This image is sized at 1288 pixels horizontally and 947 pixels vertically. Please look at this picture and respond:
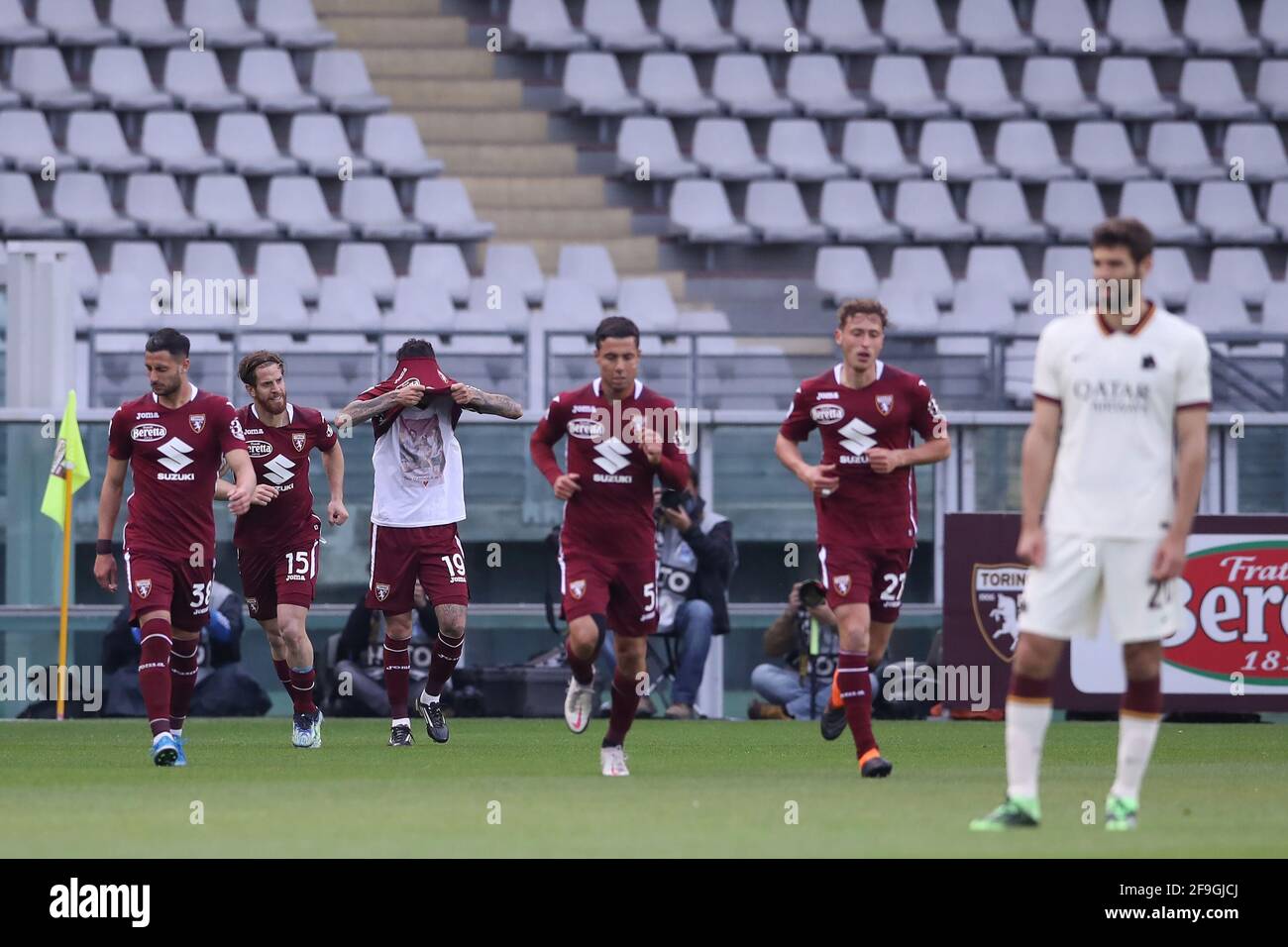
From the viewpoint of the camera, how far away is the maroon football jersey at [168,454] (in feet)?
38.5

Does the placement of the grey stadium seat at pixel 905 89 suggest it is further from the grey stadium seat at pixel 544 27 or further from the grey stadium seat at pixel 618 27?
the grey stadium seat at pixel 544 27

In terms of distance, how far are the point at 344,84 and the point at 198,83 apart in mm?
1572

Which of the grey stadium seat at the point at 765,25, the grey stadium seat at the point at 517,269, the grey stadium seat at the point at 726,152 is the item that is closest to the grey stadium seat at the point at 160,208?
the grey stadium seat at the point at 517,269

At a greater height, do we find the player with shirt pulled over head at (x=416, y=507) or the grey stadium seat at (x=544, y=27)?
the grey stadium seat at (x=544, y=27)

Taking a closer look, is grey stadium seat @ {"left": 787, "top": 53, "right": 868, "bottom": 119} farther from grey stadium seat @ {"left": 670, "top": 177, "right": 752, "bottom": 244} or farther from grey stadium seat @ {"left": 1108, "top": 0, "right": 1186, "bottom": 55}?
grey stadium seat @ {"left": 1108, "top": 0, "right": 1186, "bottom": 55}

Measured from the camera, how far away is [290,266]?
22438 mm

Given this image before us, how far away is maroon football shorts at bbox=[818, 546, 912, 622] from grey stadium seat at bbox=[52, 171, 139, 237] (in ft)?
43.4

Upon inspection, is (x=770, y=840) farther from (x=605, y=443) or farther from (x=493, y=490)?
(x=493, y=490)

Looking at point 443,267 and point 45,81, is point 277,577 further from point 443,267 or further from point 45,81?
point 45,81

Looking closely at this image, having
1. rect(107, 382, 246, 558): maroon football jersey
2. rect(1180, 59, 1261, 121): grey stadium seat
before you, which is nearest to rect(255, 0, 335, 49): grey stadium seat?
rect(1180, 59, 1261, 121): grey stadium seat

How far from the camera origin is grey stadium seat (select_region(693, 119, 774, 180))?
79.9ft

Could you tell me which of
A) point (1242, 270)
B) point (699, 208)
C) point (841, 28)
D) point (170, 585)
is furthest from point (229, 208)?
point (170, 585)

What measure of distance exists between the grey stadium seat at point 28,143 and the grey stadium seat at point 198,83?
1.47 meters

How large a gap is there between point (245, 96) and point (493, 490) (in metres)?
7.71
